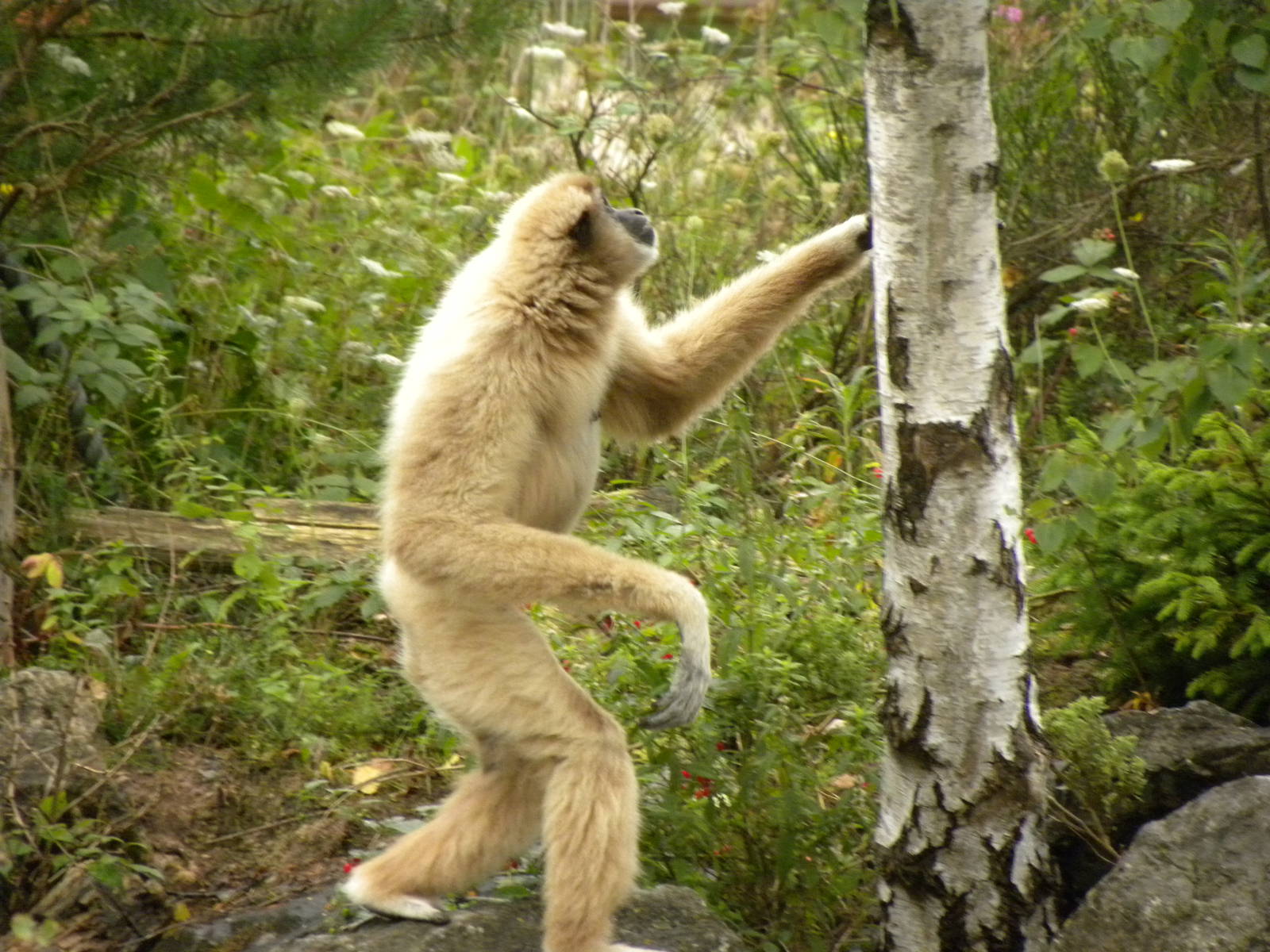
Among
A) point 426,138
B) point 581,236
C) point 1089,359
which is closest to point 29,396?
point 581,236

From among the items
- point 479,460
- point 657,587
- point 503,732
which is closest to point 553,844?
point 503,732

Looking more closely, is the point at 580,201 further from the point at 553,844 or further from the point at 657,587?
the point at 553,844

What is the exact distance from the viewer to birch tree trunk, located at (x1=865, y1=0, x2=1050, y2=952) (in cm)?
289

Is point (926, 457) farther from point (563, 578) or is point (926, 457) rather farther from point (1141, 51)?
point (1141, 51)

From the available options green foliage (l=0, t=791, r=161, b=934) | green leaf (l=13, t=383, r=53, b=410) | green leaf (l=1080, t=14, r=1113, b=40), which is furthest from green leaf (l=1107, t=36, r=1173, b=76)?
green leaf (l=13, t=383, r=53, b=410)

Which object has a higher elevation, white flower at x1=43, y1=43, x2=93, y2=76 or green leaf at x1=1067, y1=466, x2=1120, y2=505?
white flower at x1=43, y1=43, x2=93, y2=76

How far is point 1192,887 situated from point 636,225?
6.85 feet

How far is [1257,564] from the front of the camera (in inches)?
142

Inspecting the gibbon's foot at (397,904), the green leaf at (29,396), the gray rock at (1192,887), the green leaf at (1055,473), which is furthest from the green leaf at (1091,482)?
the green leaf at (29,396)

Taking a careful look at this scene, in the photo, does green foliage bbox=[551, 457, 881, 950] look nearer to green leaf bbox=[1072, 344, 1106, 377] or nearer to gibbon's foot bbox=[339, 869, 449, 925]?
gibbon's foot bbox=[339, 869, 449, 925]

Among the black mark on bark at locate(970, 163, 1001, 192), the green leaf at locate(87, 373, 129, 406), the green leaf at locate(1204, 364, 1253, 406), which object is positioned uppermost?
the black mark on bark at locate(970, 163, 1001, 192)

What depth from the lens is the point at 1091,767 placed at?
3.38 m

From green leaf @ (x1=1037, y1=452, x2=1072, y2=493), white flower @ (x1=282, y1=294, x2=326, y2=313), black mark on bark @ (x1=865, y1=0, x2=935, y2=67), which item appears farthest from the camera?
white flower @ (x1=282, y1=294, x2=326, y2=313)

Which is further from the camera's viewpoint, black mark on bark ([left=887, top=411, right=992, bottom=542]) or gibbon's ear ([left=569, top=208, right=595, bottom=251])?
gibbon's ear ([left=569, top=208, right=595, bottom=251])
